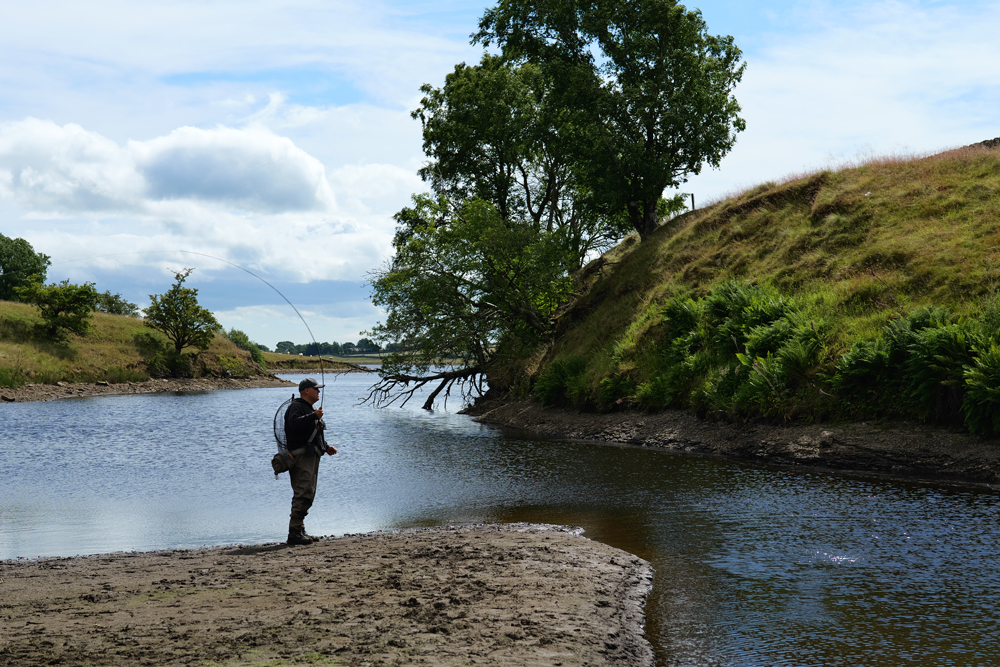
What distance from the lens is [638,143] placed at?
32188mm

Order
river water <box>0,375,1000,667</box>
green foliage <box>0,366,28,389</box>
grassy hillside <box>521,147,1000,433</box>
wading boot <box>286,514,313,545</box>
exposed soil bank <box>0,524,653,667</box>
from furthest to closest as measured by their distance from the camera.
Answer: green foliage <box>0,366,28,389</box> → grassy hillside <box>521,147,1000,433</box> → wading boot <box>286,514,313,545</box> → river water <box>0,375,1000,667</box> → exposed soil bank <box>0,524,653,667</box>

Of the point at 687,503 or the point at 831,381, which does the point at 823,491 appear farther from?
the point at 831,381

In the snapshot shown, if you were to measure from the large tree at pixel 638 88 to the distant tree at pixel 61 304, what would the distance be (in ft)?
167

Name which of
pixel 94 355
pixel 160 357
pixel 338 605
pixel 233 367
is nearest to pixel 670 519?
pixel 338 605

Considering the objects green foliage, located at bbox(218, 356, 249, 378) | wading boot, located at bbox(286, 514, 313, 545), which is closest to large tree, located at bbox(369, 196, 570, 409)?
wading boot, located at bbox(286, 514, 313, 545)

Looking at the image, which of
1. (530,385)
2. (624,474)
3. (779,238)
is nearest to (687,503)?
(624,474)

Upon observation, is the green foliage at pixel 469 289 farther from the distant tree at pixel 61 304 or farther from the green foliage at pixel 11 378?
the distant tree at pixel 61 304

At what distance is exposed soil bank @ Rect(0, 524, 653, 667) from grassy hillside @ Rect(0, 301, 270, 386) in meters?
55.7

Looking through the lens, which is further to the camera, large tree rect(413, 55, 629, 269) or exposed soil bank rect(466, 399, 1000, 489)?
large tree rect(413, 55, 629, 269)

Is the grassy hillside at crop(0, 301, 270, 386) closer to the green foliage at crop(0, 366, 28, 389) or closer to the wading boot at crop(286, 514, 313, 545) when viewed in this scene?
the green foliage at crop(0, 366, 28, 389)

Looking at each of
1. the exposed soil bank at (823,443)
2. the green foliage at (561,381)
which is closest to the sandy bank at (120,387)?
the green foliage at (561,381)

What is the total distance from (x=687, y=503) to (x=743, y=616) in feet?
18.1

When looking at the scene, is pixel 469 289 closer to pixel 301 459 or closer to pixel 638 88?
pixel 638 88

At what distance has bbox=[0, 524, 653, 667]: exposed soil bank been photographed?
212 inches
